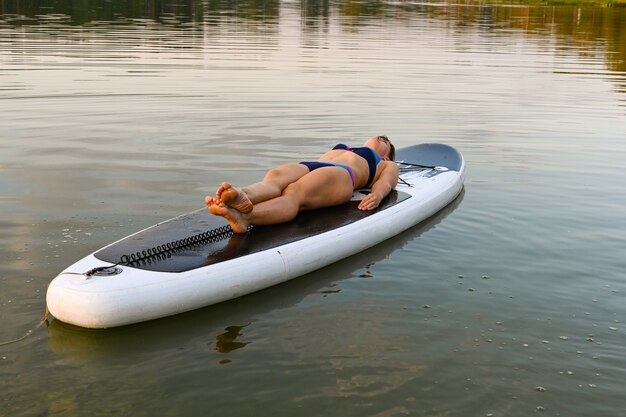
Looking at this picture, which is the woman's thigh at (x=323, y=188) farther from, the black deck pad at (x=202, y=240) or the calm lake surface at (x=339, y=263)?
the calm lake surface at (x=339, y=263)

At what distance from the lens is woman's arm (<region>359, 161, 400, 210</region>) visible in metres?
8.44

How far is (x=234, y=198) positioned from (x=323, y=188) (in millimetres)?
1537

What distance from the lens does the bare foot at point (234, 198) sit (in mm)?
6751

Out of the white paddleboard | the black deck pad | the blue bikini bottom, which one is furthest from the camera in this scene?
the blue bikini bottom

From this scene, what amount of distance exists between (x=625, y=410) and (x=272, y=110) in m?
12.7

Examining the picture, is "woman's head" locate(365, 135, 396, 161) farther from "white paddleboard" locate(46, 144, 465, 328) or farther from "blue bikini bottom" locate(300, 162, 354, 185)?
"blue bikini bottom" locate(300, 162, 354, 185)

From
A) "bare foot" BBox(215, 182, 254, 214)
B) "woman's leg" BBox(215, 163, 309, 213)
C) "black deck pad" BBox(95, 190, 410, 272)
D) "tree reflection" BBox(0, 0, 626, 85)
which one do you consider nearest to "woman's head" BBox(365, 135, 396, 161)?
"black deck pad" BBox(95, 190, 410, 272)

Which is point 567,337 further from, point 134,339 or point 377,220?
point 134,339

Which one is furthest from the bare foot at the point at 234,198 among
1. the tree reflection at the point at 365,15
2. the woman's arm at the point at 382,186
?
the tree reflection at the point at 365,15

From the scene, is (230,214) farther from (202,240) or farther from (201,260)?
(201,260)

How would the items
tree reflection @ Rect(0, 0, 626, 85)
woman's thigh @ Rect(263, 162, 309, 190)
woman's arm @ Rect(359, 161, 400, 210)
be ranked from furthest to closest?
1. tree reflection @ Rect(0, 0, 626, 85)
2. woman's arm @ Rect(359, 161, 400, 210)
3. woman's thigh @ Rect(263, 162, 309, 190)

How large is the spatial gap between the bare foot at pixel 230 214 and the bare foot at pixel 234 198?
0.05 m

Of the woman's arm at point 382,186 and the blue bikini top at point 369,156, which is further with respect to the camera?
the blue bikini top at point 369,156

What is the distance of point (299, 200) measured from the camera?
7.87 m
